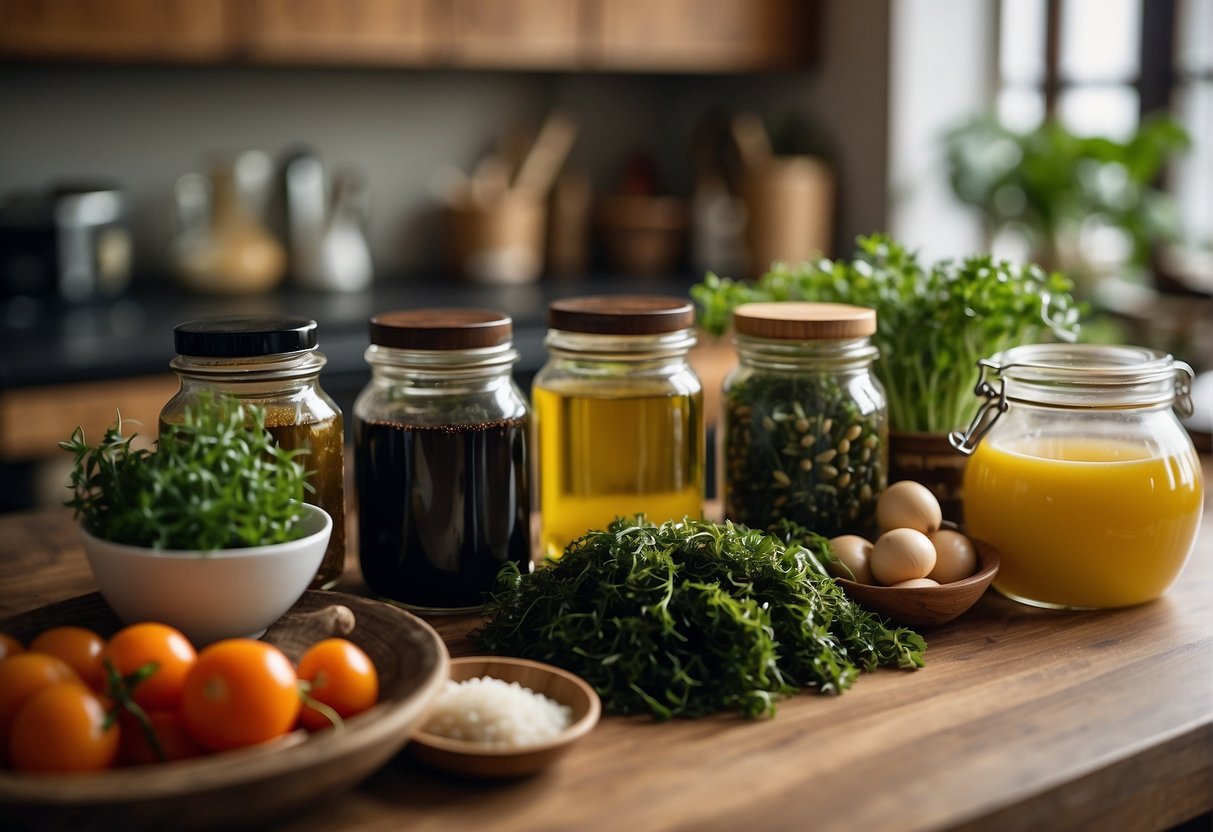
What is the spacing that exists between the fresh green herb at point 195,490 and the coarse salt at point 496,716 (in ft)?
0.57

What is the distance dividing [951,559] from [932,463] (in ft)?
0.70

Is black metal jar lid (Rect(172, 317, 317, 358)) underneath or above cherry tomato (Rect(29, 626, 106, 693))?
above

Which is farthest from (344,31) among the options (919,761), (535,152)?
(919,761)

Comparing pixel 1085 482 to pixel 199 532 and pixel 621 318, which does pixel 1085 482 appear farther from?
pixel 199 532

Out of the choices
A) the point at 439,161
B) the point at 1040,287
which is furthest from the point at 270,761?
the point at 439,161

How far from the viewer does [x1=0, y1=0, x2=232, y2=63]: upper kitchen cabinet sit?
2475mm

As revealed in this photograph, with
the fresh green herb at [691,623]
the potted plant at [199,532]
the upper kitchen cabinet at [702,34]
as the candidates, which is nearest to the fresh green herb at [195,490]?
the potted plant at [199,532]

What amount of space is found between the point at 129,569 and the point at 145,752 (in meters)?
0.15

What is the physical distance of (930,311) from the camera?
1241 millimetres

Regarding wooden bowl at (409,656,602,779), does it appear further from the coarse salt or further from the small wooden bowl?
the small wooden bowl

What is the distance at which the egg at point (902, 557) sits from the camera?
1020 mm

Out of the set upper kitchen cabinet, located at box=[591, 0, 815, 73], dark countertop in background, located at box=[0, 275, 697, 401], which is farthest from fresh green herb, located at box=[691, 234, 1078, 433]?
upper kitchen cabinet, located at box=[591, 0, 815, 73]

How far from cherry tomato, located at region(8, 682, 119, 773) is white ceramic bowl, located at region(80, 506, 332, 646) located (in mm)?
134

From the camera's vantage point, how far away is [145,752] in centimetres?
75
